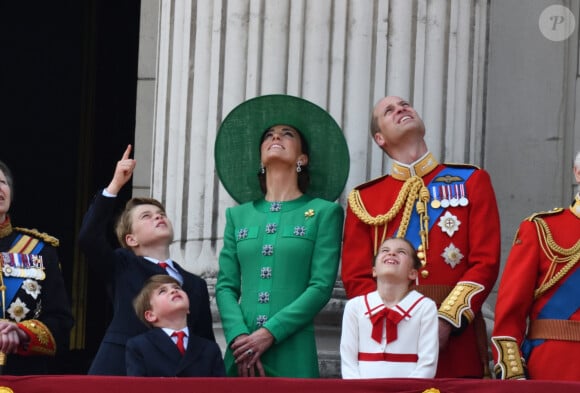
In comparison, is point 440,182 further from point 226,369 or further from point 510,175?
point 510,175

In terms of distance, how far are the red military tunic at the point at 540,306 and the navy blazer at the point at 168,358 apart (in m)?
1.18

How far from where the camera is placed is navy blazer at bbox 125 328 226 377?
7449 mm

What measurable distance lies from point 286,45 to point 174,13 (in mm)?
699

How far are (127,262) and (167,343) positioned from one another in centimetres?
65

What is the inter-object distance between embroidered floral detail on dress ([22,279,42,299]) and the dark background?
13.7ft

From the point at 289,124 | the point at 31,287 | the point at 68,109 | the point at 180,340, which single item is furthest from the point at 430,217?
the point at 68,109

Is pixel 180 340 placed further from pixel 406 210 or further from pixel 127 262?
pixel 406 210

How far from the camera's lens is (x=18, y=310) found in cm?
801

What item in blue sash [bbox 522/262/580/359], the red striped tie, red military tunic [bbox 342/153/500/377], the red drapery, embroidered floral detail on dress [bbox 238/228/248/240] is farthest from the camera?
embroidered floral detail on dress [bbox 238/228/248/240]

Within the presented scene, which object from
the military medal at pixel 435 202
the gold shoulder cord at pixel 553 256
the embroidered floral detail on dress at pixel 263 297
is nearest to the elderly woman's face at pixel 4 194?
the embroidered floral detail on dress at pixel 263 297

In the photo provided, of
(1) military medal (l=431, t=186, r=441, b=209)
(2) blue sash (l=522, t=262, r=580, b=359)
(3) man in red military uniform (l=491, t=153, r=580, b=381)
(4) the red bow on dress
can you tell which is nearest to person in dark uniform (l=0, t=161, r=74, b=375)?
(4) the red bow on dress

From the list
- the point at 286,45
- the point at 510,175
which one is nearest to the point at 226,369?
the point at 286,45

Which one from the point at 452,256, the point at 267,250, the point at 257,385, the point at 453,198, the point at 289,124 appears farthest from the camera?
the point at 289,124

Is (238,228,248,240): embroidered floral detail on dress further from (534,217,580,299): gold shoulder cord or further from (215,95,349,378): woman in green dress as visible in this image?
(534,217,580,299): gold shoulder cord
